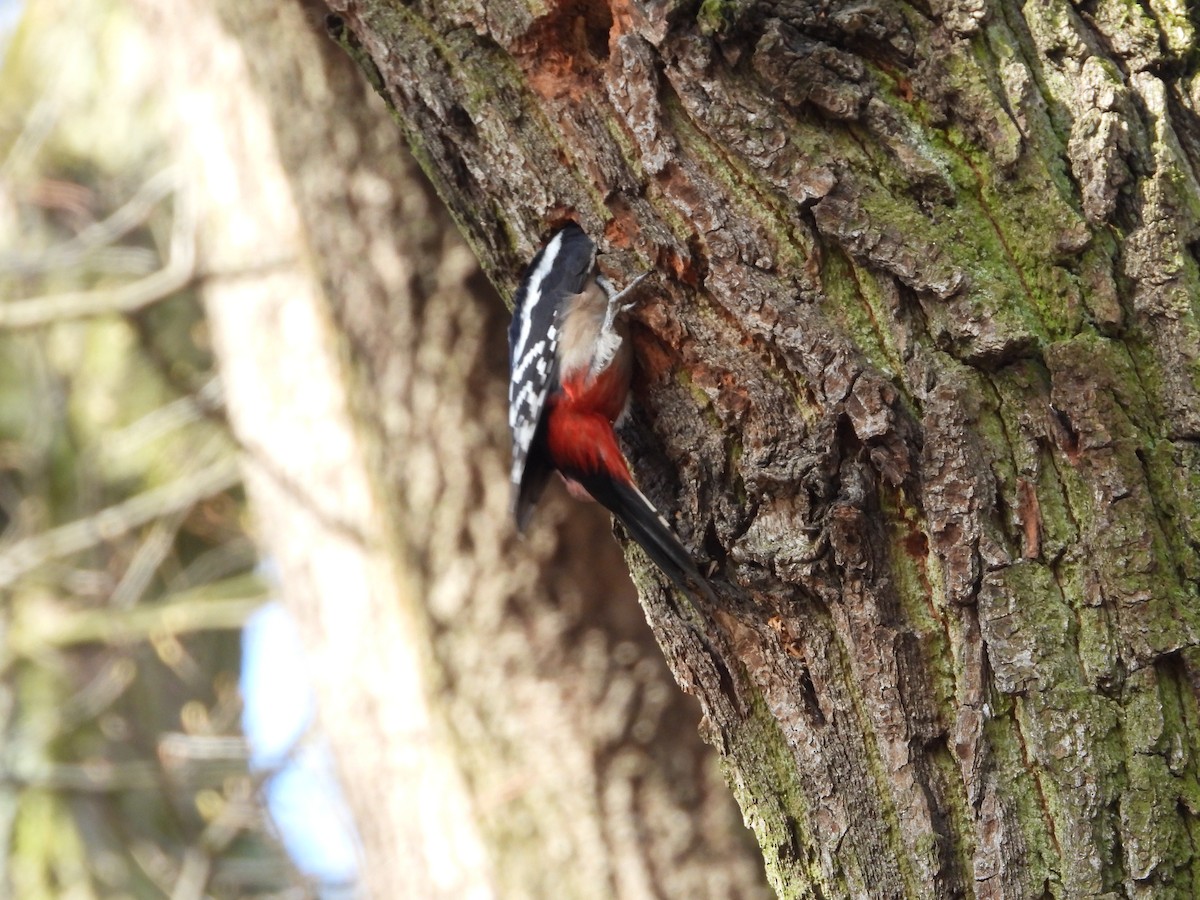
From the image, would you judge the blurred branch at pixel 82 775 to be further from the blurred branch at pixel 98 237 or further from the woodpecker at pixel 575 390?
the woodpecker at pixel 575 390

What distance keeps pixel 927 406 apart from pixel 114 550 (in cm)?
615

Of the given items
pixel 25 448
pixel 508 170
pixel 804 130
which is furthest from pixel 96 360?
pixel 804 130

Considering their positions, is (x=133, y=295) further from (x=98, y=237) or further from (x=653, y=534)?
(x=653, y=534)

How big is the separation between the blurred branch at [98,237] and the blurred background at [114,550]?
0.02m

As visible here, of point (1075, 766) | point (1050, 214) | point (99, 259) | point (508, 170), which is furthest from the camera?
point (99, 259)

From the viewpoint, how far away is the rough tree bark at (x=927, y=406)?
1829 mm

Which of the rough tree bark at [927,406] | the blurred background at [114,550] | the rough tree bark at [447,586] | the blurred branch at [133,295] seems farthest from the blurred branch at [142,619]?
the rough tree bark at [927,406]

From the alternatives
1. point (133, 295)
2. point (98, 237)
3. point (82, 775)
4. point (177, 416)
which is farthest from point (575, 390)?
point (82, 775)

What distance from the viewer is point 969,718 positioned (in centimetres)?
189

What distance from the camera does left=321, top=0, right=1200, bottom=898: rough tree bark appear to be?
1829 millimetres

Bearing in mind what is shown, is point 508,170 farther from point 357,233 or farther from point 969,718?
point 357,233

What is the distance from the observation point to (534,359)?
334 cm

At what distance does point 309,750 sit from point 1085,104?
574 centimetres

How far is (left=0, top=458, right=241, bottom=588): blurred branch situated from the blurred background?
1cm
